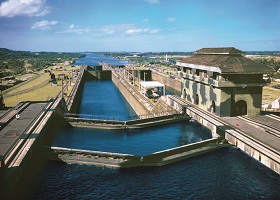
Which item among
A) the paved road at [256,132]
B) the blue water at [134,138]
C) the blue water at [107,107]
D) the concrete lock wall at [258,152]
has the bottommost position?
the blue water at [107,107]

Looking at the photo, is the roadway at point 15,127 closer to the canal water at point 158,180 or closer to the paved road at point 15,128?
the paved road at point 15,128

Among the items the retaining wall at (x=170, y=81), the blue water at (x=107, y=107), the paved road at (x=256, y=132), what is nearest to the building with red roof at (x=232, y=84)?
the paved road at (x=256, y=132)

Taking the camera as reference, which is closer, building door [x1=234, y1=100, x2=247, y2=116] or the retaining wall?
building door [x1=234, y1=100, x2=247, y2=116]

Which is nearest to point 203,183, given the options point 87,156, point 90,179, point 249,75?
point 90,179

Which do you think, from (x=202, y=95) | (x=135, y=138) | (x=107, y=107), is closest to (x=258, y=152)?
(x=135, y=138)

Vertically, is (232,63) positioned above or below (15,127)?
above

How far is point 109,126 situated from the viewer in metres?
35.8

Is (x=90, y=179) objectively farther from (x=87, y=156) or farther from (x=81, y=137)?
(x=81, y=137)

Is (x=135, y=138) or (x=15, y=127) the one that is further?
(x=135, y=138)

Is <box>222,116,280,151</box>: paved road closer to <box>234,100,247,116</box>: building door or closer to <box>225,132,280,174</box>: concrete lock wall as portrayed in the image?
<box>225,132,280,174</box>: concrete lock wall

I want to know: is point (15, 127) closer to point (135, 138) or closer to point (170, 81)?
point (135, 138)

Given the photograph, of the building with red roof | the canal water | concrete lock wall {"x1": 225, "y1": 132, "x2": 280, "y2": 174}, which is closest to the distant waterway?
the canal water

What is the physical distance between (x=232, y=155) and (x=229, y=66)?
1312 cm

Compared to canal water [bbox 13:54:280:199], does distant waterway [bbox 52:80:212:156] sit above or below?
above
